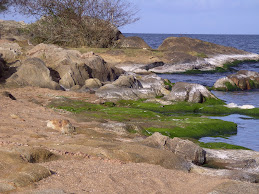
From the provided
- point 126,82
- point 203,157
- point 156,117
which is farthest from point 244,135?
point 126,82

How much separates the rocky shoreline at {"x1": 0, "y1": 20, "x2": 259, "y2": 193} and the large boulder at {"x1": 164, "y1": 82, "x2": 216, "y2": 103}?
5 centimetres

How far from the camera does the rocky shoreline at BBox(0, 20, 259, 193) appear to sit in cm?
659

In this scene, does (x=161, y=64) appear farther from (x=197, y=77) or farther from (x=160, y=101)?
(x=160, y=101)

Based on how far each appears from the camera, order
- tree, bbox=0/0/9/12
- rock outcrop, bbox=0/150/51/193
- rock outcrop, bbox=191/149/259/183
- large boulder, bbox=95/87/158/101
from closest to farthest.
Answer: rock outcrop, bbox=0/150/51/193, rock outcrop, bbox=191/149/259/183, large boulder, bbox=95/87/158/101, tree, bbox=0/0/9/12

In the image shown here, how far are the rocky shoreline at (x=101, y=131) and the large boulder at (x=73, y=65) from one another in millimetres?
57

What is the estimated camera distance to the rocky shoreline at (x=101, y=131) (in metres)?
6.59

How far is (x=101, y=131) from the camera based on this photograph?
1123 cm

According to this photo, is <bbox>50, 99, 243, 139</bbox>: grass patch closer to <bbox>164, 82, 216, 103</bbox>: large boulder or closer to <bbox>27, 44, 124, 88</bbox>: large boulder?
<bbox>164, 82, 216, 103</bbox>: large boulder

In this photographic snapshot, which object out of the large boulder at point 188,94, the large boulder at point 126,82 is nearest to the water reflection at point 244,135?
the large boulder at point 188,94

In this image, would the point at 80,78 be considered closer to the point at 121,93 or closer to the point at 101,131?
the point at 121,93

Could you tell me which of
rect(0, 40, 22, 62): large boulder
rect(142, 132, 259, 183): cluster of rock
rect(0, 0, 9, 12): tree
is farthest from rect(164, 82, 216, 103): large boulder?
rect(0, 0, 9, 12): tree

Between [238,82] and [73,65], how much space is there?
11.1m

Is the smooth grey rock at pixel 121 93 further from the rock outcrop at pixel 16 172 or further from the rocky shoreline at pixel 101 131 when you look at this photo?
the rock outcrop at pixel 16 172

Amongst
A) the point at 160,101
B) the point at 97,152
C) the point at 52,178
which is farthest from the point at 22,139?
the point at 160,101
